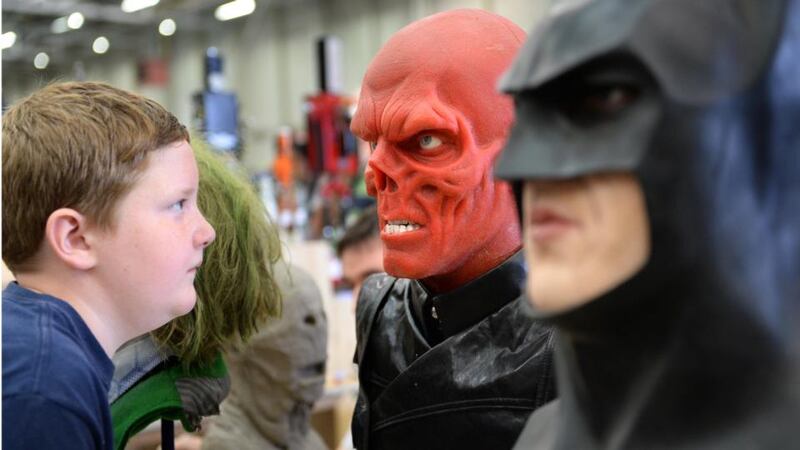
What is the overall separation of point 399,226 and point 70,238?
1.33ft

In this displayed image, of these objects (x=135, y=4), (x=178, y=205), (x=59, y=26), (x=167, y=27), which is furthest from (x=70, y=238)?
(x=59, y=26)

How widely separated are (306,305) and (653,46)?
1292mm

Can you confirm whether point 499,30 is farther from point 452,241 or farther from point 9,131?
point 9,131

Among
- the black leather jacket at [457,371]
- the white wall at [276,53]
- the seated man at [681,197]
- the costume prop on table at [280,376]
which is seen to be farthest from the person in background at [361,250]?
the white wall at [276,53]

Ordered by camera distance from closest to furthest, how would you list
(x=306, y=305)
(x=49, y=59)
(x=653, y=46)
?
(x=653, y=46) → (x=306, y=305) → (x=49, y=59)

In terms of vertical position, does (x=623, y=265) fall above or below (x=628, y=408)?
above

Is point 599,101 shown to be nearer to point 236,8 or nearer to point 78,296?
point 78,296

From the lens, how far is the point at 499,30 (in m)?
1.19

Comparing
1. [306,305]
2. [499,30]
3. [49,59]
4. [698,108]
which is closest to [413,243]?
[499,30]

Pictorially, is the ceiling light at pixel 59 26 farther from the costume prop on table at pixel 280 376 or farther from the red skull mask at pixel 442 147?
the red skull mask at pixel 442 147

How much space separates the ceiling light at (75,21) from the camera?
462 inches

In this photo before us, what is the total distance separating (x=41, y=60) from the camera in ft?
47.8

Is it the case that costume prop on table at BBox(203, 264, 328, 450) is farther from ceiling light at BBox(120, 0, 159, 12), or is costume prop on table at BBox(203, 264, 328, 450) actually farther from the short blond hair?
ceiling light at BBox(120, 0, 159, 12)

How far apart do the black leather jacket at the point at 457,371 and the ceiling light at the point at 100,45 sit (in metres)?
13.3
